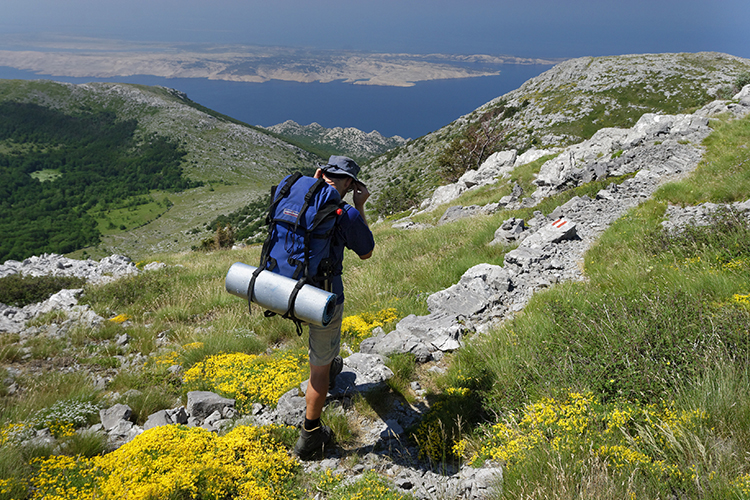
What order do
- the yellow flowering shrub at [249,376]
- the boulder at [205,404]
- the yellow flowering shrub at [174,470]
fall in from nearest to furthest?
the yellow flowering shrub at [174,470] < the boulder at [205,404] < the yellow flowering shrub at [249,376]

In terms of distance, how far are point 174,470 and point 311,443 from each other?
122 centimetres

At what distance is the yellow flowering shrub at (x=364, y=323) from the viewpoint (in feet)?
20.2

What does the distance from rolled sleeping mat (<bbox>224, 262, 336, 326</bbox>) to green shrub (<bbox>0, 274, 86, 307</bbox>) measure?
34.2 ft

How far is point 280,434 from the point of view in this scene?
3.85 m

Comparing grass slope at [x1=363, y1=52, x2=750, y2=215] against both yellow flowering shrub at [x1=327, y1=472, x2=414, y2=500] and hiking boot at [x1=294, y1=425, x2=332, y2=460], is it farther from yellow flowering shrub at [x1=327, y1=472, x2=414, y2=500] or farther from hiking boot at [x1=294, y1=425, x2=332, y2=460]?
yellow flowering shrub at [x1=327, y1=472, x2=414, y2=500]

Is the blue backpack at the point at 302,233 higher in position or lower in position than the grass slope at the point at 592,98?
lower

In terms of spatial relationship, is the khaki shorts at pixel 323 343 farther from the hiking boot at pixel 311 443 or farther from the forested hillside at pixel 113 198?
the forested hillside at pixel 113 198

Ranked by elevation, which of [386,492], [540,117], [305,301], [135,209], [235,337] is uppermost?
[540,117]

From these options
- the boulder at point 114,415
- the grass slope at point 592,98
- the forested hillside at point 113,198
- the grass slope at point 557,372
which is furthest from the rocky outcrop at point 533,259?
the forested hillside at point 113,198

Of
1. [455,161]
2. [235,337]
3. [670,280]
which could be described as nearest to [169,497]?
[235,337]

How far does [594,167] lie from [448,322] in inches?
653

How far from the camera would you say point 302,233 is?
3.33 m

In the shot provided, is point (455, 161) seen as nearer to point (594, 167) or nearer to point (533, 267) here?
point (594, 167)

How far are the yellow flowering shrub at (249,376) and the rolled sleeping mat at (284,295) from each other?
168cm
